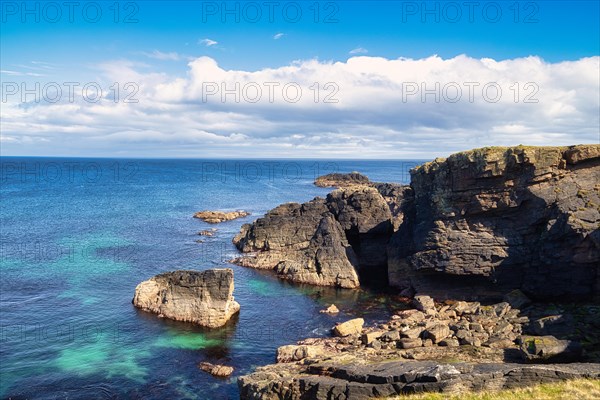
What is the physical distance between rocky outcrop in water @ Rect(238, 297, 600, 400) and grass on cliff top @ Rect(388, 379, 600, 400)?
0.64m

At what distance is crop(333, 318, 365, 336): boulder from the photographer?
142 ft

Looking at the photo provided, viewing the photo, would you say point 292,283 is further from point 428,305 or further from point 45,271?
→ point 45,271

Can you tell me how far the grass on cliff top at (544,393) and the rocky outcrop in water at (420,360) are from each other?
2.11 ft

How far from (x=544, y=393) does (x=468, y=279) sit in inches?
1098

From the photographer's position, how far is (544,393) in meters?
24.5

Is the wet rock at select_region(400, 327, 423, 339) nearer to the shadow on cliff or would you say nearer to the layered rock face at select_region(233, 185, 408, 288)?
the shadow on cliff

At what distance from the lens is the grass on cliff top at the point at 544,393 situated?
77.5 feet

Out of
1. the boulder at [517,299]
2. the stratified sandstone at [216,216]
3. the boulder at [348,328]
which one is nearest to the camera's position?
the boulder at [348,328]

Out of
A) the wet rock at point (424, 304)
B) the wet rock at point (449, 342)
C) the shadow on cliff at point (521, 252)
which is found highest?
the shadow on cliff at point (521, 252)

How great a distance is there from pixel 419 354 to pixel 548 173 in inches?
989

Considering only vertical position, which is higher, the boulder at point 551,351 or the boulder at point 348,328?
the boulder at point 551,351

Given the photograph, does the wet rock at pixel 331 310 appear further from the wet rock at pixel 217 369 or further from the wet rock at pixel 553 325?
the wet rock at pixel 553 325

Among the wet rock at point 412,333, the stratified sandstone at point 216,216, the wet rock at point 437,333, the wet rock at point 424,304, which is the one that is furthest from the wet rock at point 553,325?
the stratified sandstone at point 216,216

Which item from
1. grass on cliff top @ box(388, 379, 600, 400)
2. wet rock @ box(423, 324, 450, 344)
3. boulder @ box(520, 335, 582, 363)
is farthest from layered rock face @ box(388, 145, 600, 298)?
grass on cliff top @ box(388, 379, 600, 400)
